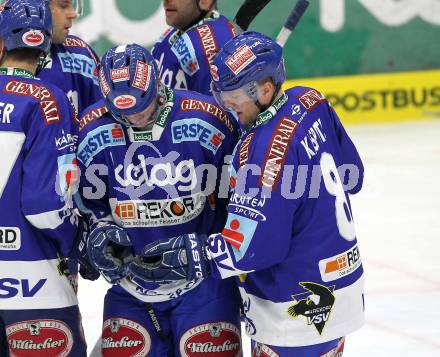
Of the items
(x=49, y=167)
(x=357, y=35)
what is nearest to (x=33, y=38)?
(x=49, y=167)

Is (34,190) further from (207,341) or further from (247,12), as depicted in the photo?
(247,12)

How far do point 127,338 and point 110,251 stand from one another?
332mm

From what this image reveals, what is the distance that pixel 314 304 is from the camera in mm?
2838

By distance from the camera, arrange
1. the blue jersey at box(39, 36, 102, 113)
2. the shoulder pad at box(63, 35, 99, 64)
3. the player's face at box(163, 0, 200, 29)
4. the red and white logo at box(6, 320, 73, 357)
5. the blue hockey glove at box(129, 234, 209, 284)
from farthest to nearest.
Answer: the player's face at box(163, 0, 200, 29) → the shoulder pad at box(63, 35, 99, 64) → the blue jersey at box(39, 36, 102, 113) → the red and white logo at box(6, 320, 73, 357) → the blue hockey glove at box(129, 234, 209, 284)

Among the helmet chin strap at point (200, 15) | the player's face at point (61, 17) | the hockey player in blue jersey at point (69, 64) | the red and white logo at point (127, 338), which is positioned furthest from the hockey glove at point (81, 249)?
the helmet chin strap at point (200, 15)

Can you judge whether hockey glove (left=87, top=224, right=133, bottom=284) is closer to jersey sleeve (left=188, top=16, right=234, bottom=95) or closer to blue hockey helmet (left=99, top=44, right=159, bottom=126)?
blue hockey helmet (left=99, top=44, right=159, bottom=126)

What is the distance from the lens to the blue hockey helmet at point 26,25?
295 cm

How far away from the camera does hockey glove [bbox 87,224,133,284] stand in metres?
2.89

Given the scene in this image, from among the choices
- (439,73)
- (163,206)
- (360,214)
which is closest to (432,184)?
(360,214)

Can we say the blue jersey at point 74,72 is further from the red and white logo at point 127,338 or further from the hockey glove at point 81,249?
the red and white logo at point 127,338

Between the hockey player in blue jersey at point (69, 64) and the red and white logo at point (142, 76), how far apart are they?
3.17 feet

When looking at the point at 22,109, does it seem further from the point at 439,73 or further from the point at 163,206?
the point at 439,73

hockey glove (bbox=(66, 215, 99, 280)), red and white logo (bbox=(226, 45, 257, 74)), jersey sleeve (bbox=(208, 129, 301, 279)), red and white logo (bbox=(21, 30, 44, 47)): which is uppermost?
red and white logo (bbox=(21, 30, 44, 47))

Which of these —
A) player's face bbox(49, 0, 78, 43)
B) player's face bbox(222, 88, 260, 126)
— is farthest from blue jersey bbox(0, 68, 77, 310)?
player's face bbox(49, 0, 78, 43)
